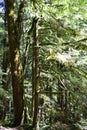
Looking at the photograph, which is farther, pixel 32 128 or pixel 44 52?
pixel 44 52

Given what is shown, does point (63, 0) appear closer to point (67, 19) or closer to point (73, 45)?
point (73, 45)

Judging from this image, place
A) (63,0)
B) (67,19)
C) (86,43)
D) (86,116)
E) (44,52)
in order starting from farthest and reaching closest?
(86,116) < (44,52) < (67,19) < (86,43) < (63,0)

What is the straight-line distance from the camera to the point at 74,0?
729 centimetres

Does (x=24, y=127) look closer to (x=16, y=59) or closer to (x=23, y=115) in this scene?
(x=23, y=115)

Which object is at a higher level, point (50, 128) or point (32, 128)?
point (32, 128)

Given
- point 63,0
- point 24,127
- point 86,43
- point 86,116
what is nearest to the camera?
point 63,0

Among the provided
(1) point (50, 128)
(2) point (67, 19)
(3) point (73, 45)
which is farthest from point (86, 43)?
(1) point (50, 128)

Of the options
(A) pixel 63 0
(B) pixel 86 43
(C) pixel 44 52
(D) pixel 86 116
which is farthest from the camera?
(D) pixel 86 116

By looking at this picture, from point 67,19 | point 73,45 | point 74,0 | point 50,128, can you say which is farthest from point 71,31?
point 50,128

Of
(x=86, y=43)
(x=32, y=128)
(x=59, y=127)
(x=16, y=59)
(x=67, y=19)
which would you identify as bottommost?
(x=59, y=127)

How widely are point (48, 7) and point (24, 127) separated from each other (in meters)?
3.97

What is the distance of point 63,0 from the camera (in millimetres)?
7082

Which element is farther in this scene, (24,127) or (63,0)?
(24,127)

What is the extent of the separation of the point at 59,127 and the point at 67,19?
4740 mm
